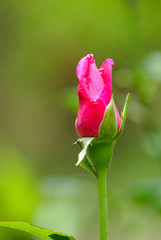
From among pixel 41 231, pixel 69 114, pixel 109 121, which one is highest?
pixel 69 114

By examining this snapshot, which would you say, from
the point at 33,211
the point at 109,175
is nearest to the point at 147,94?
the point at 33,211

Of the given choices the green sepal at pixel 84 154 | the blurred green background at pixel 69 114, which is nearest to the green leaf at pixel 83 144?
the green sepal at pixel 84 154

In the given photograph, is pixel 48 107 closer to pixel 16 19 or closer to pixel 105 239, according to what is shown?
pixel 16 19

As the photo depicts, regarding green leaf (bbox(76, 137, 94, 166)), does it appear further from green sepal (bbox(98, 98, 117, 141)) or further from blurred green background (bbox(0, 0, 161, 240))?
blurred green background (bbox(0, 0, 161, 240))

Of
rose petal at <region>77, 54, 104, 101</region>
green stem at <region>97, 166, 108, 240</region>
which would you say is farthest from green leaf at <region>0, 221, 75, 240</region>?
rose petal at <region>77, 54, 104, 101</region>

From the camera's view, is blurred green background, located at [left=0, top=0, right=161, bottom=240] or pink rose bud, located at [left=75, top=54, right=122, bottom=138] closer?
pink rose bud, located at [left=75, top=54, right=122, bottom=138]

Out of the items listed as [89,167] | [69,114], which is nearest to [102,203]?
[89,167]

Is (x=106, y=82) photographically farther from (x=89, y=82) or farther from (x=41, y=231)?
(x=41, y=231)
